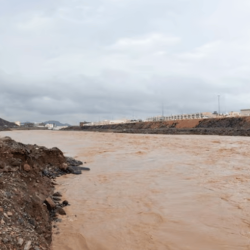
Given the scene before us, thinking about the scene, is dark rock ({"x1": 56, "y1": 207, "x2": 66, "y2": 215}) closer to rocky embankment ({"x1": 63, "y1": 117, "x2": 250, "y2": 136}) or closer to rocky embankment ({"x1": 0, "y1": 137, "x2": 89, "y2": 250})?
rocky embankment ({"x1": 0, "y1": 137, "x2": 89, "y2": 250})

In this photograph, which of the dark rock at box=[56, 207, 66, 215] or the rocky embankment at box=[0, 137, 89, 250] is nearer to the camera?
the rocky embankment at box=[0, 137, 89, 250]

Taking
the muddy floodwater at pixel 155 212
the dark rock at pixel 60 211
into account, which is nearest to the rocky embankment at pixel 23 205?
the dark rock at pixel 60 211

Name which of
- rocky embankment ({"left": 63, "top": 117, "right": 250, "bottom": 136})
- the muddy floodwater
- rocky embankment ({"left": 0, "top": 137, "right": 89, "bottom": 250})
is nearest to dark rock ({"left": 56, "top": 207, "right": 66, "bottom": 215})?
rocky embankment ({"left": 0, "top": 137, "right": 89, "bottom": 250})

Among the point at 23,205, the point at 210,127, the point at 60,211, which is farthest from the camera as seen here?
the point at 210,127

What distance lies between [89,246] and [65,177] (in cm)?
522

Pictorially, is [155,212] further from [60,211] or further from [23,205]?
[23,205]

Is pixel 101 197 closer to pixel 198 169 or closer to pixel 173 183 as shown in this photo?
pixel 173 183

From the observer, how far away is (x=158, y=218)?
5.24m

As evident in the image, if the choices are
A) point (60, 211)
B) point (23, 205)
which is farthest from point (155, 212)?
point (23, 205)

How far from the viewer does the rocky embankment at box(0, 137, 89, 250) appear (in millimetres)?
3572

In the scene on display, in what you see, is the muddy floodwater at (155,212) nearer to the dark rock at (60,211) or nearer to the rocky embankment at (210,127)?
the dark rock at (60,211)

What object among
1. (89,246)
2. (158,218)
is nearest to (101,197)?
(158,218)

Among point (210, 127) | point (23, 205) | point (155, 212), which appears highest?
point (210, 127)

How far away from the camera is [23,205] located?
15.1 ft
